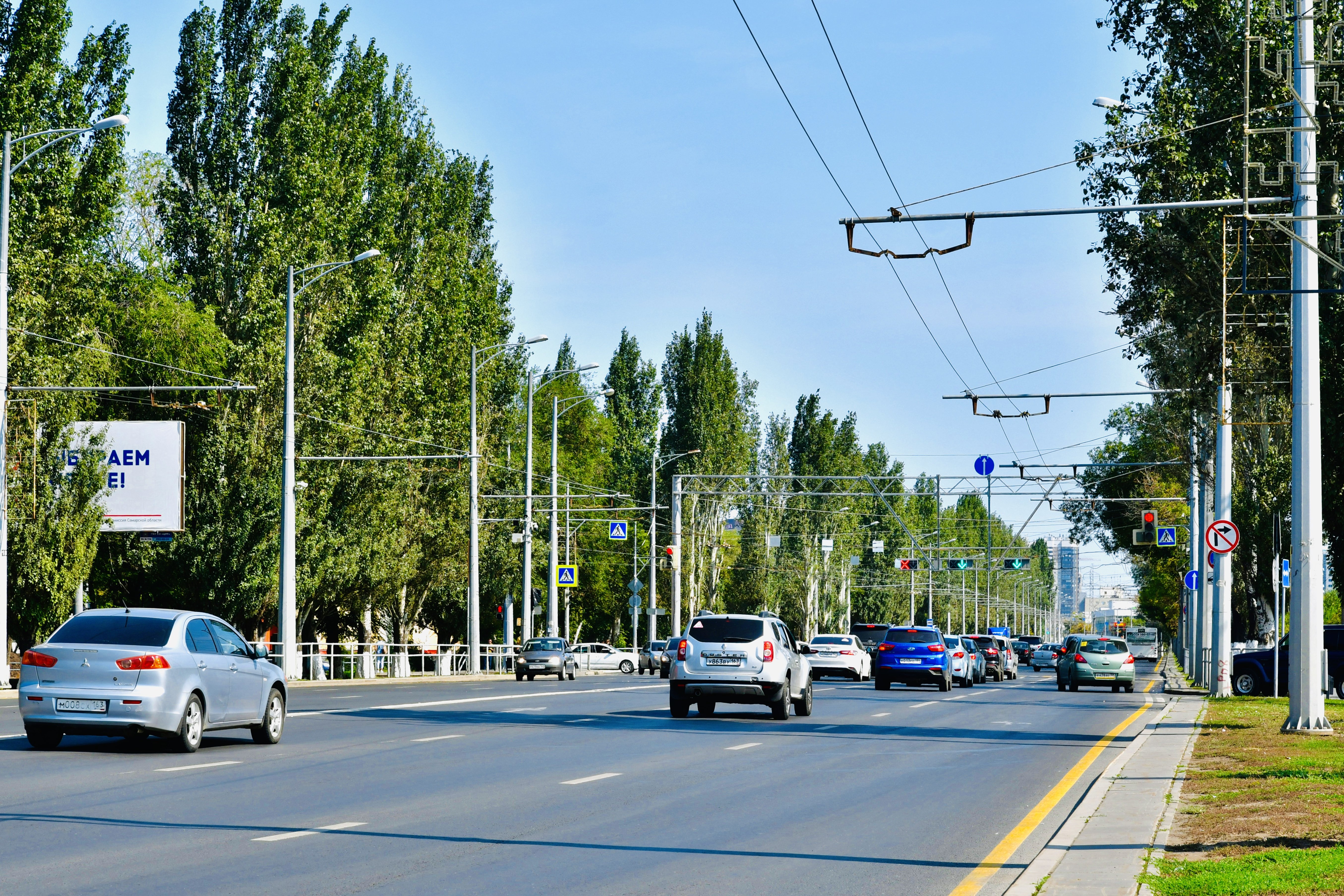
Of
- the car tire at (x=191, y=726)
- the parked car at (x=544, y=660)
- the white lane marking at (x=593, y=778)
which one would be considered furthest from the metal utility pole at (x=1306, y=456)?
the parked car at (x=544, y=660)

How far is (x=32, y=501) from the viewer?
37875 millimetres

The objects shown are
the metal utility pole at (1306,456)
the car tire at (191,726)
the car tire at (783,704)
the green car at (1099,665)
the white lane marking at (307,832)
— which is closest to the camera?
the white lane marking at (307,832)

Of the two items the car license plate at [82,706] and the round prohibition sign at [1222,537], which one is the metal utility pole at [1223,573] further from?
the car license plate at [82,706]

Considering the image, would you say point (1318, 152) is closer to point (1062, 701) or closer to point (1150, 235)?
point (1150, 235)

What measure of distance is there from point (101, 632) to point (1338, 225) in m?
16.8

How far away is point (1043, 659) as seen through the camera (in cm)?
8106

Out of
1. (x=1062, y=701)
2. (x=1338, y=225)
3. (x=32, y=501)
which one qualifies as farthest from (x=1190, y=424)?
(x=32, y=501)

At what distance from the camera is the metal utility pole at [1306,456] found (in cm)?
2189

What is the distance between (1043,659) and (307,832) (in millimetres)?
72971

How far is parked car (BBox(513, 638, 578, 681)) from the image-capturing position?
54469 mm

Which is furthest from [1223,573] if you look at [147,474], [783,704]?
[147,474]

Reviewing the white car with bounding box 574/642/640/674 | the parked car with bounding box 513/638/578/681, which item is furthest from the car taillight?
the white car with bounding box 574/642/640/674

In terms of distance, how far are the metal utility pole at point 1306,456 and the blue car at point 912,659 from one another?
20750 mm

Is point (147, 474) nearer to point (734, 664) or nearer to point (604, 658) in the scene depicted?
point (734, 664)
